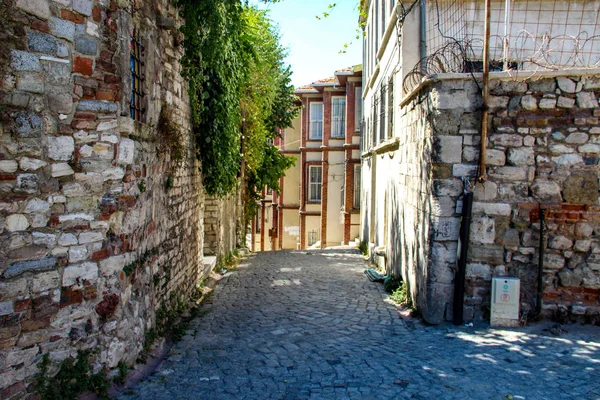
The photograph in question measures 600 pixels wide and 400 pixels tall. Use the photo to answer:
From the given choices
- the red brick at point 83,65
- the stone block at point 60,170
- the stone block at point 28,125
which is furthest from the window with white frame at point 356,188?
the stone block at point 28,125

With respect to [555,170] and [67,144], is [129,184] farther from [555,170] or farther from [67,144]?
[555,170]

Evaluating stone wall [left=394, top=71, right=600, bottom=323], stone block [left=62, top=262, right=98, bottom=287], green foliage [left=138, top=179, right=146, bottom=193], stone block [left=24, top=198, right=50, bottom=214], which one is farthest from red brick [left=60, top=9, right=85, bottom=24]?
stone wall [left=394, top=71, right=600, bottom=323]

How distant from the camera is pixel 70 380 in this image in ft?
12.5

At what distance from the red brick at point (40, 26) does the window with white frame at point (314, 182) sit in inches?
842

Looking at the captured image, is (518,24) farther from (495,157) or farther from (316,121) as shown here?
(316,121)

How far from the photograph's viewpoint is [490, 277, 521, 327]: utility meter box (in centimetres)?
555

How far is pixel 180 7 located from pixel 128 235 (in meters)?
3.66

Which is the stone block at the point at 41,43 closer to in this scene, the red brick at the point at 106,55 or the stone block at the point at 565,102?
the red brick at the point at 106,55

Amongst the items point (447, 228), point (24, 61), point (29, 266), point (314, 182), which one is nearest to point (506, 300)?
point (447, 228)

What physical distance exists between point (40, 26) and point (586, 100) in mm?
5483

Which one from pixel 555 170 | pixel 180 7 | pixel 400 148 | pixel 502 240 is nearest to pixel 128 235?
pixel 180 7

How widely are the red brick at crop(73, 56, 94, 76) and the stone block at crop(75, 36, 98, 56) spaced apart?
0.18 ft

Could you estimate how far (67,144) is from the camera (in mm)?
3814

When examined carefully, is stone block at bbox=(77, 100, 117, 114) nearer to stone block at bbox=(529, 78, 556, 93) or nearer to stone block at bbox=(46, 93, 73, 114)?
stone block at bbox=(46, 93, 73, 114)
